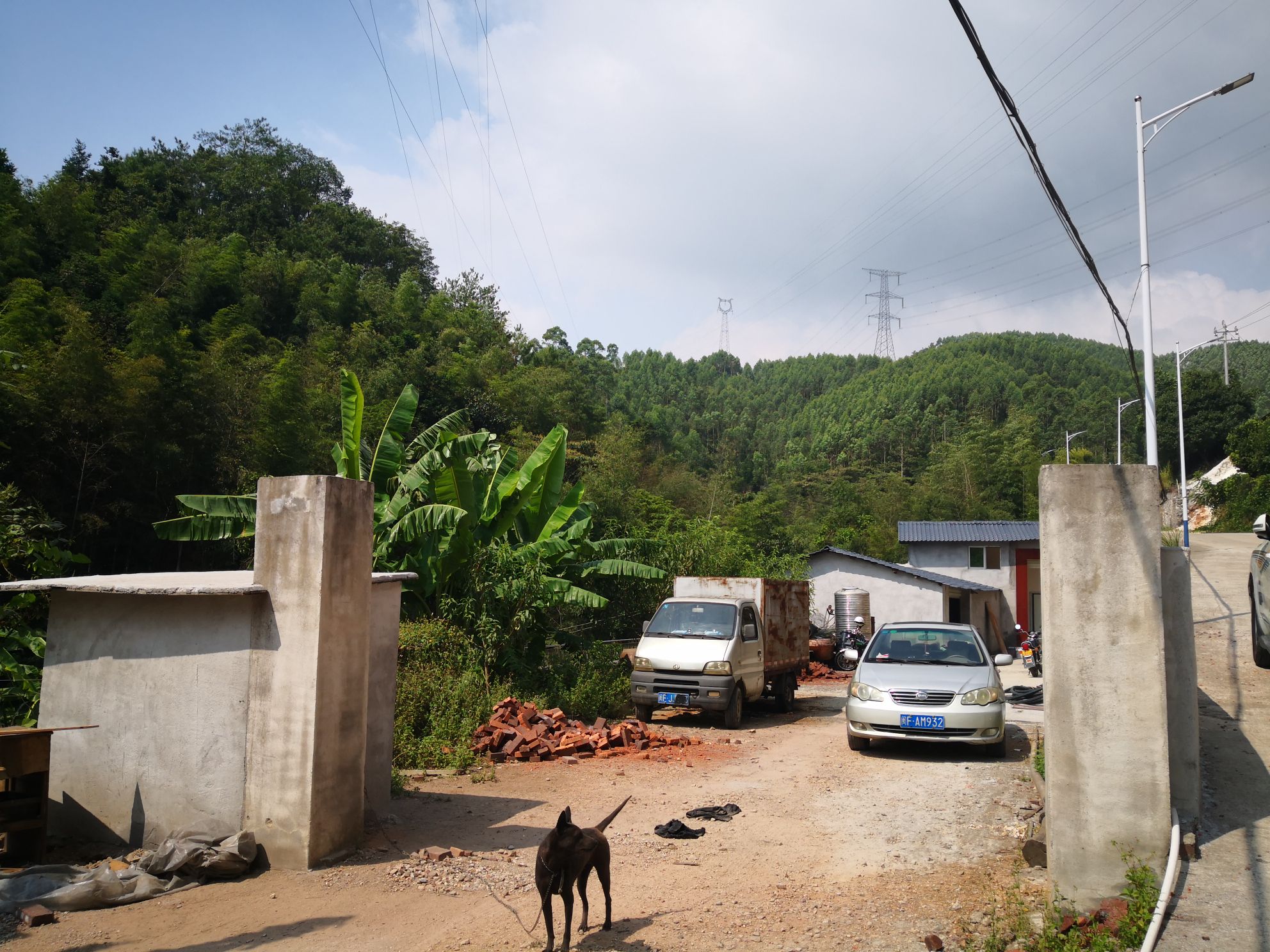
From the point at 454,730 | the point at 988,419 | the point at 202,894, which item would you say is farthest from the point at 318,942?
the point at 988,419

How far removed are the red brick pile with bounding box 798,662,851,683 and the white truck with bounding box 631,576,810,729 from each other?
7.27 metres

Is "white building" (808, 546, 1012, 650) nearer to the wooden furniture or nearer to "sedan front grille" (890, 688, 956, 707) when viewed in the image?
"sedan front grille" (890, 688, 956, 707)

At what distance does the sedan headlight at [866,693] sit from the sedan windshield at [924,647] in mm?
732

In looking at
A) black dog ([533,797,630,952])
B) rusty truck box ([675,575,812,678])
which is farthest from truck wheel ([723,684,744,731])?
black dog ([533,797,630,952])

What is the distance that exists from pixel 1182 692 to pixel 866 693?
17.3ft

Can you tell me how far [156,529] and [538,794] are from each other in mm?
8393

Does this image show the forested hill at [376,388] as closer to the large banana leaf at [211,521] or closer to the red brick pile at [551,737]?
the large banana leaf at [211,521]

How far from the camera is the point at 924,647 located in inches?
461

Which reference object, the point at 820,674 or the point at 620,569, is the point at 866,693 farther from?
the point at 820,674

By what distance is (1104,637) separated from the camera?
16.7 ft

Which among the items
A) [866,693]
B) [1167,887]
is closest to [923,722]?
[866,693]

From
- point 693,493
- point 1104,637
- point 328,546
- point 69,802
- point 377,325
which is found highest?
point 377,325

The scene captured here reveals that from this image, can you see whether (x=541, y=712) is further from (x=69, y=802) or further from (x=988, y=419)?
(x=988, y=419)

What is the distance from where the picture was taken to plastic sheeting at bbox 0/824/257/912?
5383 millimetres
